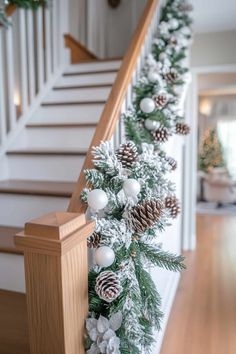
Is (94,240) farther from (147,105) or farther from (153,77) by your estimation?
(153,77)

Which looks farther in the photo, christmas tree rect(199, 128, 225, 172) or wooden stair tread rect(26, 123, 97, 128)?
christmas tree rect(199, 128, 225, 172)

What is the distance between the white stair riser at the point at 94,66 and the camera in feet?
10.5

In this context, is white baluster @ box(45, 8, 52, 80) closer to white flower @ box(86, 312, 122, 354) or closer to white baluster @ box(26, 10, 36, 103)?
white baluster @ box(26, 10, 36, 103)

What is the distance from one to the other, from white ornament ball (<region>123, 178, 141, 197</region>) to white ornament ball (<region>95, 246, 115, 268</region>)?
0.70 feet

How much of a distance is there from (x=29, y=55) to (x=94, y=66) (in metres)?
0.82

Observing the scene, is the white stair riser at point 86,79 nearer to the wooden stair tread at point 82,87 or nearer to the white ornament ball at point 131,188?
the wooden stair tread at point 82,87

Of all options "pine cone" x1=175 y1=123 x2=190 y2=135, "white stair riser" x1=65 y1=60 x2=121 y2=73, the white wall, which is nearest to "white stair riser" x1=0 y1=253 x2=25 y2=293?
"pine cone" x1=175 y1=123 x2=190 y2=135

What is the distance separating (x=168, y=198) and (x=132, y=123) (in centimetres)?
42

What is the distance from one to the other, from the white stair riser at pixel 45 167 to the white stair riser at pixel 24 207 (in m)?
0.39

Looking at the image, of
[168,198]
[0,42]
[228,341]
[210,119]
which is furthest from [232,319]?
[210,119]

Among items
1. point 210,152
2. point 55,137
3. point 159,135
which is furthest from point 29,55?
point 210,152

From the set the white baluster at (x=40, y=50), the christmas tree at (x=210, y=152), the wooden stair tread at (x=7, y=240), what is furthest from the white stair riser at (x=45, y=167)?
the christmas tree at (x=210, y=152)

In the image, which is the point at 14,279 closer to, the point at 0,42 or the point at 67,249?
the point at 67,249

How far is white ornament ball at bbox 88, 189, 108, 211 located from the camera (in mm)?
1066
